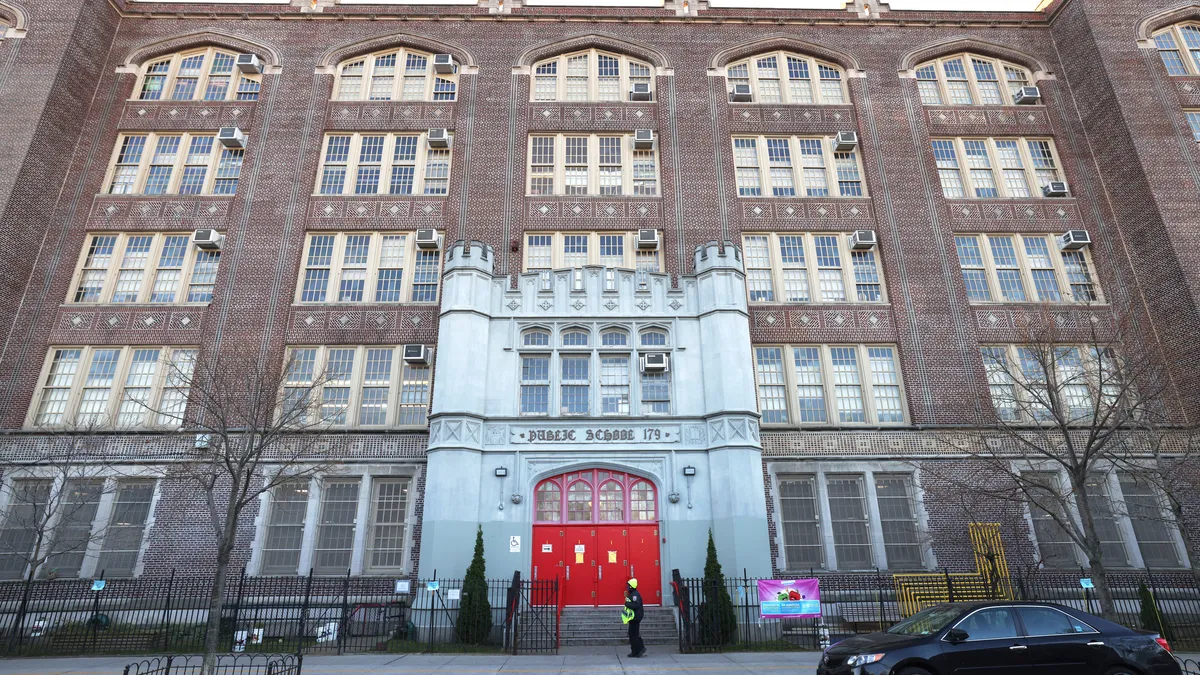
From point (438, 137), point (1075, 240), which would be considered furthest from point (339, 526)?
point (1075, 240)

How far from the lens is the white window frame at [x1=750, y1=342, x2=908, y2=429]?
23119mm

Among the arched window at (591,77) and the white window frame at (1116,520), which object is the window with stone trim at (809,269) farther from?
the arched window at (591,77)

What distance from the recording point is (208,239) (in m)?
24.9

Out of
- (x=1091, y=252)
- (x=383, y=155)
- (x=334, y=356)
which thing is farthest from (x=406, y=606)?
(x=1091, y=252)

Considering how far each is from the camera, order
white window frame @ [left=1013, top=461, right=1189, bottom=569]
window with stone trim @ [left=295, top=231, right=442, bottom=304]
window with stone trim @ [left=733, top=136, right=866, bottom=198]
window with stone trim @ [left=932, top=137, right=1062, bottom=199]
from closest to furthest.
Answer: white window frame @ [left=1013, top=461, right=1189, bottom=569]
window with stone trim @ [left=295, top=231, right=442, bottom=304]
window with stone trim @ [left=733, top=136, right=866, bottom=198]
window with stone trim @ [left=932, top=137, right=1062, bottom=199]

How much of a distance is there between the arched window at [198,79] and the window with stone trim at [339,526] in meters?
18.3

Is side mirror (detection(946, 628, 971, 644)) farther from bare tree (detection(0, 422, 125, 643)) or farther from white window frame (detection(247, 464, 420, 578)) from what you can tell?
bare tree (detection(0, 422, 125, 643))

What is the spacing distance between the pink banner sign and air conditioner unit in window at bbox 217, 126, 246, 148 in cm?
2610

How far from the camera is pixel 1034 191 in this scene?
2736cm

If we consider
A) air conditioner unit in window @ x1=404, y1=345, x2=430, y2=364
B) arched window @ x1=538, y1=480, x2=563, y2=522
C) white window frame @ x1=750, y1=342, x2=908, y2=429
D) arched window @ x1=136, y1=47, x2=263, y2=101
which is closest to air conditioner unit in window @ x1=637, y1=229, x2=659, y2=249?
white window frame @ x1=750, y1=342, x2=908, y2=429

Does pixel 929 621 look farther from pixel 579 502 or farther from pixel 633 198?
pixel 633 198

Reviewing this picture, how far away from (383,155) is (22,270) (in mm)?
13804

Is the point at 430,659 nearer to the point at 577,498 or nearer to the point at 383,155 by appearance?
the point at 577,498

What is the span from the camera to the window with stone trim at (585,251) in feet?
84.0
